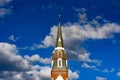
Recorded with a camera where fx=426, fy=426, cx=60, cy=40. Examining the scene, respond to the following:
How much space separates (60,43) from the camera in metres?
110

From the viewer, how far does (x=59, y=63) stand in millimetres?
107375

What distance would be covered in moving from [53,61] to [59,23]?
36.1 feet

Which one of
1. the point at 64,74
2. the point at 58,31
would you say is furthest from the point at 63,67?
the point at 58,31

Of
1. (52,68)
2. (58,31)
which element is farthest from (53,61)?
(58,31)

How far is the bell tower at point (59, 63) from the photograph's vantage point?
4188 inches

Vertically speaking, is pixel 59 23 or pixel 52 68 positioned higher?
pixel 59 23

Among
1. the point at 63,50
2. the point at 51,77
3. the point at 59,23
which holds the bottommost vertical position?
the point at 51,77

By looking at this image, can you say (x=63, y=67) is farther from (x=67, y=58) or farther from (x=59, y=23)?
(x=59, y=23)

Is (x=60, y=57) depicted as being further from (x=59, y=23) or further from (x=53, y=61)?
(x=59, y=23)

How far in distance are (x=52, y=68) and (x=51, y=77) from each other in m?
2.29

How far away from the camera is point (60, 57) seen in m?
108

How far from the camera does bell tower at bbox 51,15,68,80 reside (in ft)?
349

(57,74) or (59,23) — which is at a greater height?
(59,23)

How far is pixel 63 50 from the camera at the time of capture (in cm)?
10931
